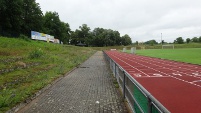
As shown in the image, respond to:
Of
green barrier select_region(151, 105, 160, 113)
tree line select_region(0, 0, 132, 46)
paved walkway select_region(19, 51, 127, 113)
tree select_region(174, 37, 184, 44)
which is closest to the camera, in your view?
green barrier select_region(151, 105, 160, 113)

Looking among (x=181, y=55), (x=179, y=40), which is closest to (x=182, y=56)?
(x=181, y=55)

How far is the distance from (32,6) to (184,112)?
230 feet

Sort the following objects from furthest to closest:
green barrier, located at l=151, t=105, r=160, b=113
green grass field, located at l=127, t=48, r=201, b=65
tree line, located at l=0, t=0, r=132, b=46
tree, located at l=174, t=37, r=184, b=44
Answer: tree, located at l=174, t=37, r=184, b=44
tree line, located at l=0, t=0, r=132, b=46
green grass field, located at l=127, t=48, r=201, b=65
green barrier, located at l=151, t=105, r=160, b=113

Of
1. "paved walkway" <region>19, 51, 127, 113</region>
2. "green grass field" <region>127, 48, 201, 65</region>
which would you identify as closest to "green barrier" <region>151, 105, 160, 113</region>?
"paved walkway" <region>19, 51, 127, 113</region>

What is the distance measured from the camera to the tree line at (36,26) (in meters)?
55.1

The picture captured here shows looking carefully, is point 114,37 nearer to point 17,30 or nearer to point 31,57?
point 17,30

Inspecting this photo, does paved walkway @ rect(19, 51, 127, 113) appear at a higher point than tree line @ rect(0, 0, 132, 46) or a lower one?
lower

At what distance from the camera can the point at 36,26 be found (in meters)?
71.4

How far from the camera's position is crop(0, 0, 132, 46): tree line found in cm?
5506

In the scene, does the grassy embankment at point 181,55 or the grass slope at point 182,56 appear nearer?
the grass slope at point 182,56

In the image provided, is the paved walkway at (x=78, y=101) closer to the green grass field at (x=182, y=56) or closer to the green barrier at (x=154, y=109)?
the green barrier at (x=154, y=109)

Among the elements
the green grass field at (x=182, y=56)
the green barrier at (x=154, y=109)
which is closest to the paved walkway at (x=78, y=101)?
the green barrier at (x=154, y=109)

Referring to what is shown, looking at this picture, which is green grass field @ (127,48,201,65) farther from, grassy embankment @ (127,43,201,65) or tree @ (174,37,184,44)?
tree @ (174,37,184,44)

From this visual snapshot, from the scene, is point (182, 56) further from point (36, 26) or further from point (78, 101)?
point (36, 26)
